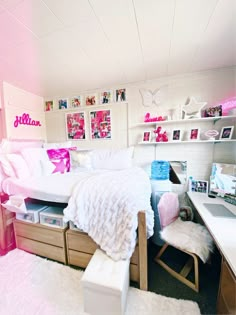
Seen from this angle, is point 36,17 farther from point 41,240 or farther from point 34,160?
point 41,240

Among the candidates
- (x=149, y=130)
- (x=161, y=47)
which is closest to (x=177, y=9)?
(x=161, y=47)

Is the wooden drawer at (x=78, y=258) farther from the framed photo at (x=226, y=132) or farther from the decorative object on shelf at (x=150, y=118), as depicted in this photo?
the framed photo at (x=226, y=132)

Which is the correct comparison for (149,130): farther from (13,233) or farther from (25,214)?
(13,233)

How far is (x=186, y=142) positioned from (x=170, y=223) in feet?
3.93

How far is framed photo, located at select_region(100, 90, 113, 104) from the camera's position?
8.21 feet

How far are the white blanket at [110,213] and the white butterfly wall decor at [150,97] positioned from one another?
4.94ft

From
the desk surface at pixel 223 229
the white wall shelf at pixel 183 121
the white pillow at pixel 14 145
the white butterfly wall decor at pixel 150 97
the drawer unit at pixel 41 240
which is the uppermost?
the white butterfly wall decor at pixel 150 97

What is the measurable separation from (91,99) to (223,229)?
2524mm

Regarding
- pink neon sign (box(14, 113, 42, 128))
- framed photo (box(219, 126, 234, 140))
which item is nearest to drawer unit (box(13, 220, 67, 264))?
pink neon sign (box(14, 113, 42, 128))

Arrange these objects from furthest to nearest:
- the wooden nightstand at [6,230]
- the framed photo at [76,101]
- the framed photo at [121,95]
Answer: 1. the framed photo at [76,101]
2. the framed photo at [121,95]
3. the wooden nightstand at [6,230]

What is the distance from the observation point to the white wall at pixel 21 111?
224 cm

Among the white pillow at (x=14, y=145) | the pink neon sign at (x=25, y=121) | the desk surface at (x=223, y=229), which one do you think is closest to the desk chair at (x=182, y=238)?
the desk surface at (x=223, y=229)

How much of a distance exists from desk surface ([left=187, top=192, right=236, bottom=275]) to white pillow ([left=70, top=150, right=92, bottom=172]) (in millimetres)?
1498

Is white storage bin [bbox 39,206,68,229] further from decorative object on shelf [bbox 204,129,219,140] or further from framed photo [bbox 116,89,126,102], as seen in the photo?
decorative object on shelf [bbox 204,129,219,140]
